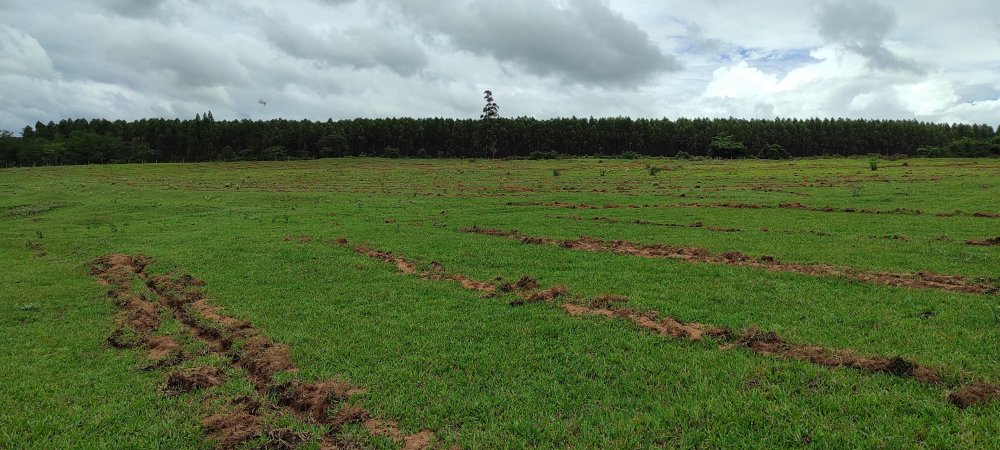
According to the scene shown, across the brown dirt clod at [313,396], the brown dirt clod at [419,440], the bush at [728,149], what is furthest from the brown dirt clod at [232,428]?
the bush at [728,149]

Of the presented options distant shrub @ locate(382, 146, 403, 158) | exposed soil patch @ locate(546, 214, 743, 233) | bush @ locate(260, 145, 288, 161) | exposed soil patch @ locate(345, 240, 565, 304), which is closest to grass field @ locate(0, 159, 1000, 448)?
exposed soil patch @ locate(345, 240, 565, 304)

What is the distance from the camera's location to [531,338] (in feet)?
33.9

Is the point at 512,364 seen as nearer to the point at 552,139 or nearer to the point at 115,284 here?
the point at 115,284

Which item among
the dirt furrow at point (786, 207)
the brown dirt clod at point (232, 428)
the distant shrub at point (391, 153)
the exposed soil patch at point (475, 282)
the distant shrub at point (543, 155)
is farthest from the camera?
the distant shrub at point (391, 153)

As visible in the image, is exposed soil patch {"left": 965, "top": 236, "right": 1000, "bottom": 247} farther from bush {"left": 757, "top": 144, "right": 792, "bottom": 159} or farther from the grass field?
bush {"left": 757, "top": 144, "right": 792, "bottom": 159}

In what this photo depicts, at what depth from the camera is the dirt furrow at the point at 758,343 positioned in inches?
285

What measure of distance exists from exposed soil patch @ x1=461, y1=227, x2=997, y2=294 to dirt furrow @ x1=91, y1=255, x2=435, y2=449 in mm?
12654

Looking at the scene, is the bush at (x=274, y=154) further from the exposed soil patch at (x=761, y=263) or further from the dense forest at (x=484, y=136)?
the exposed soil patch at (x=761, y=263)

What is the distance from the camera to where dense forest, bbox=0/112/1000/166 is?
450 ft

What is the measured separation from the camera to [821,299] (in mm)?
12195

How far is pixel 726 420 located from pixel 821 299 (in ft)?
23.0

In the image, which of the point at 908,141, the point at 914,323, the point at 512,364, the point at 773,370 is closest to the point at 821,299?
the point at 914,323

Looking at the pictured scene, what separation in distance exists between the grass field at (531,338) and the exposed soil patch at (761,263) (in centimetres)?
12

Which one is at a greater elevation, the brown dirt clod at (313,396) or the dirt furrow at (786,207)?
the dirt furrow at (786,207)
